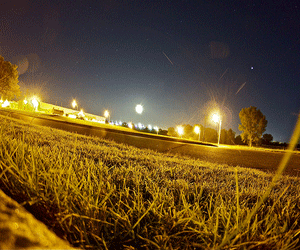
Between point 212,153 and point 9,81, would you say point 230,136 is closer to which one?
point 212,153

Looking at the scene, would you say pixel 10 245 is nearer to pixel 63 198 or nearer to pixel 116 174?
pixel 63 198

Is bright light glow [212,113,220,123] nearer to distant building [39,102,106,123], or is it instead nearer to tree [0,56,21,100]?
distant building [39,102,106,123]

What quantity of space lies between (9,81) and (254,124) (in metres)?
64.3

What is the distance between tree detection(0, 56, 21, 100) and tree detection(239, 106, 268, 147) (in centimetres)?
6171

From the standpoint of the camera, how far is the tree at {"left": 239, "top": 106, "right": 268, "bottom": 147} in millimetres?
56969

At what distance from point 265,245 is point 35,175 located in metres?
1.80

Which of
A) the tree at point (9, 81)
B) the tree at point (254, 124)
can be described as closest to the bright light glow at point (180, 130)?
the tree at point (254, 124)

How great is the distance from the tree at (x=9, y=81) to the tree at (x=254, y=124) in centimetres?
6171

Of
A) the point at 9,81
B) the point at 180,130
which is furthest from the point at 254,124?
the point at 9,81

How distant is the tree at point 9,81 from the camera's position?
33.7 metres

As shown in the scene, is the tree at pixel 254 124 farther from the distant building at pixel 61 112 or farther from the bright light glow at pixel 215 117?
the distant building at pixel 61 112

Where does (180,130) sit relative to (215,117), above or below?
below

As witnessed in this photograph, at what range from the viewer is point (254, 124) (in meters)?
57.3

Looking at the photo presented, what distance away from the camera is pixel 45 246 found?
94 centimetres
